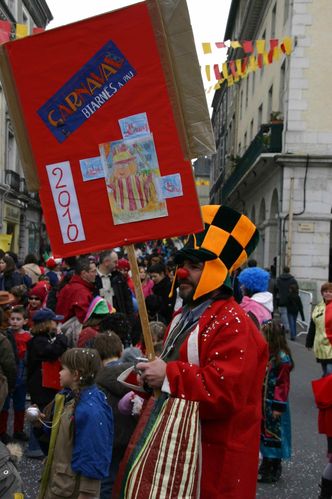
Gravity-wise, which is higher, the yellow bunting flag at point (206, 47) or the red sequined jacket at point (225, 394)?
the yellow bunting flag at point (206, 47)

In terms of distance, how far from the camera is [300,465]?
5.92 m

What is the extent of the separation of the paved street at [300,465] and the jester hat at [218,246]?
Result: 10.1 feet

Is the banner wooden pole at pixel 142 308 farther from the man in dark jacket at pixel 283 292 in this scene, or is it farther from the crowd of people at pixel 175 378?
the man in dark jacket at pixel 283 292

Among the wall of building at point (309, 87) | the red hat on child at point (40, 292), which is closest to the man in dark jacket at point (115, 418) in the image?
the red hat on child at point (40, 292)

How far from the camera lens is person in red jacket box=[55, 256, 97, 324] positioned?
6.43 metres

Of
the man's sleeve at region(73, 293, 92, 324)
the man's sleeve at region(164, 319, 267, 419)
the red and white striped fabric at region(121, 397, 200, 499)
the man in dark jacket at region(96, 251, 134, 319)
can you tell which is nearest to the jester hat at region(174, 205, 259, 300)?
the man's sleeve at region(164, 319, 267, 419)

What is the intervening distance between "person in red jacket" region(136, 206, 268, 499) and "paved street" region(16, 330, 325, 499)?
2915mm

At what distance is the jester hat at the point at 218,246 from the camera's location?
270 cm

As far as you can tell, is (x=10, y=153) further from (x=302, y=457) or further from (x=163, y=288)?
(x=302, y=457)

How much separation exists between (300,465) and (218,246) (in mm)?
3897

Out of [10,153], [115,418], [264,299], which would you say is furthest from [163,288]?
[10,153]

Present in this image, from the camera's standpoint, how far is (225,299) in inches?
106

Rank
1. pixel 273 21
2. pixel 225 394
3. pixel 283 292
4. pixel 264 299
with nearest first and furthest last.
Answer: pixel 225 394 → pixel 264 299 → pixel 283 292 → pixel 273 21

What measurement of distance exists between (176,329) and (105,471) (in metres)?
1.11
